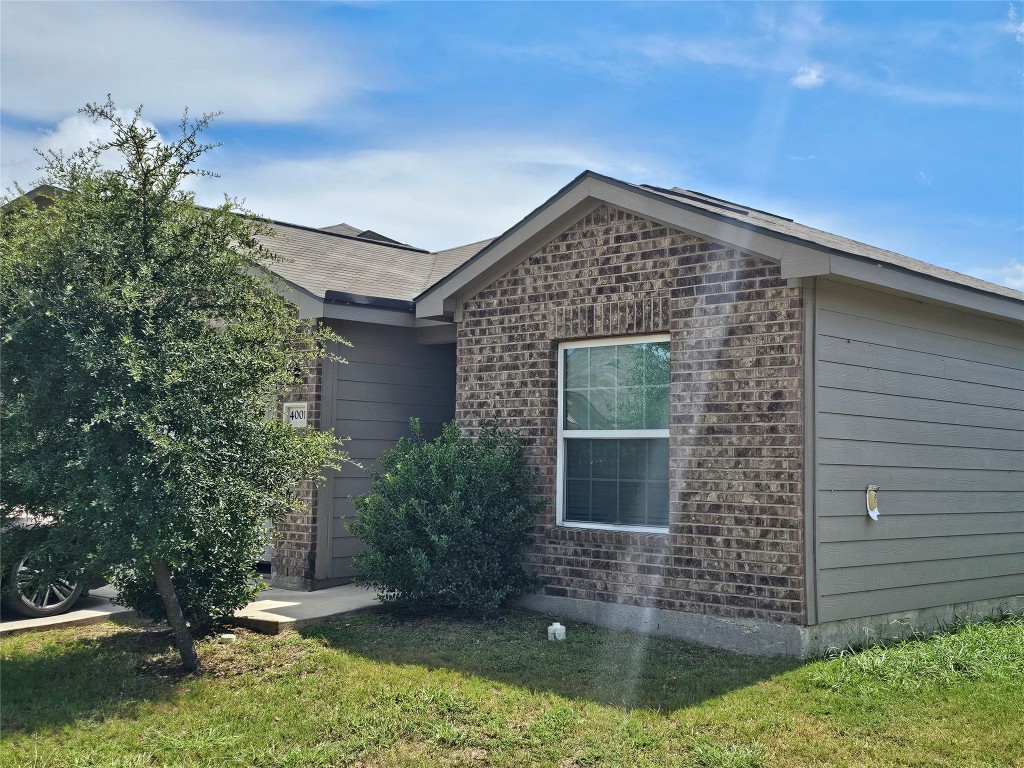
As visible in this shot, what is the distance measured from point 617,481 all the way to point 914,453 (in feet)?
8.78

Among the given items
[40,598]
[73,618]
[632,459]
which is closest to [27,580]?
[73,618]

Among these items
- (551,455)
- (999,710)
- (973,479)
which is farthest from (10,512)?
(973,479)

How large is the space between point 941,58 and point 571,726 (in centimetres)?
713

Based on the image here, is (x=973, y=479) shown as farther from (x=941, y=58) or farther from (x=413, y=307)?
(x=413, y=307)

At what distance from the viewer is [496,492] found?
8.91m

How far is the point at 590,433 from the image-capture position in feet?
29.3

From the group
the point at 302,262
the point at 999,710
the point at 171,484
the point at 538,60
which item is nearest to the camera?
the point at 999,710

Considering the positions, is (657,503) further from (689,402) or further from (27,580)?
(27,580)

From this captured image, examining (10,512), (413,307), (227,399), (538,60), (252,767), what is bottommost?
(252,767)

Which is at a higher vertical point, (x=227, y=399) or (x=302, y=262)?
(x=302, y=262)

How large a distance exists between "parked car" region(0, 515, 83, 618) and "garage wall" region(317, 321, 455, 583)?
2.59m

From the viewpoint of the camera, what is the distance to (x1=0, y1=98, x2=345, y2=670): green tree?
6.67 m

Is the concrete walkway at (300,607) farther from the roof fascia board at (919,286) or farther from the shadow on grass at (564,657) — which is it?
the roof fascia board at (919,286)

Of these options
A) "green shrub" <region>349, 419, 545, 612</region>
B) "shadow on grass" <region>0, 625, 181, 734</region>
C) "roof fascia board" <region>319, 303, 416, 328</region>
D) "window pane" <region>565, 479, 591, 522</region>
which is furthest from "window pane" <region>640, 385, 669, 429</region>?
"shadow on grass" <region>0, 625, 181, 734</region>
